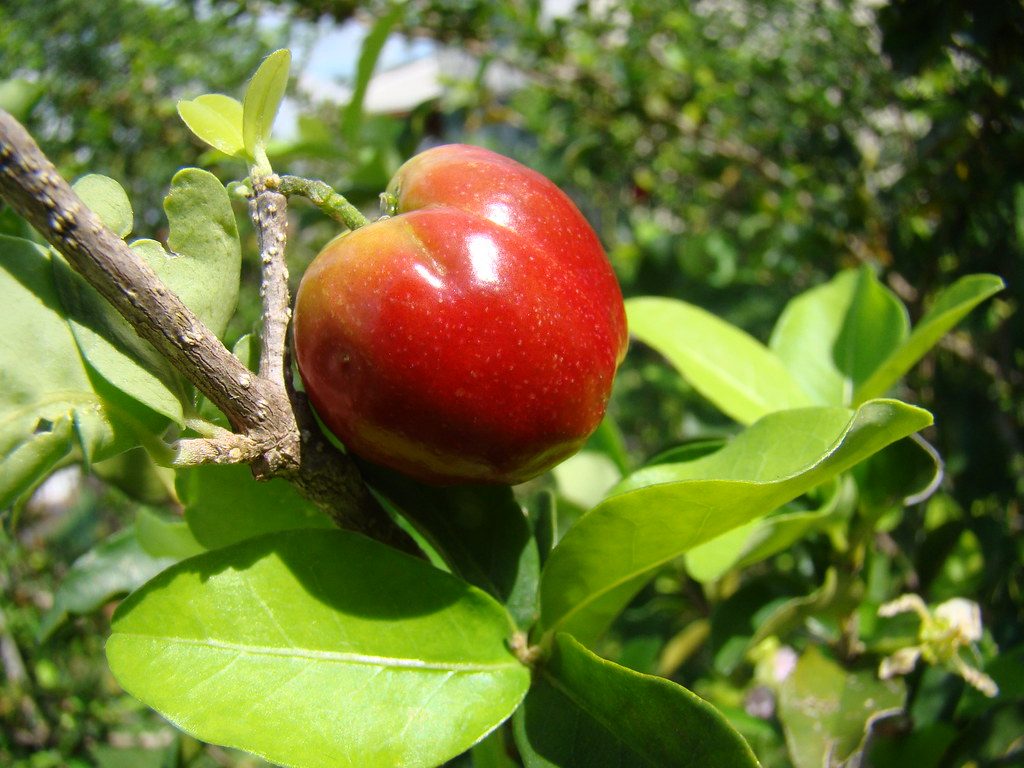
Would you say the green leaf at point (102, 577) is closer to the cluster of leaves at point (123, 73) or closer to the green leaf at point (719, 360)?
the green leaf at point (719, 360)

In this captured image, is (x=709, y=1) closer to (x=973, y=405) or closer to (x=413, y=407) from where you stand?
(x=973, y=405)

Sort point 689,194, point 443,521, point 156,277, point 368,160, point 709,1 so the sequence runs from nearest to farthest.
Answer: point 156,277
point 443,521
point 368,160
point 709,1
point 689,194

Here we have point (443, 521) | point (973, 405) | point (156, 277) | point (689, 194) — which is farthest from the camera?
point (689, 194)

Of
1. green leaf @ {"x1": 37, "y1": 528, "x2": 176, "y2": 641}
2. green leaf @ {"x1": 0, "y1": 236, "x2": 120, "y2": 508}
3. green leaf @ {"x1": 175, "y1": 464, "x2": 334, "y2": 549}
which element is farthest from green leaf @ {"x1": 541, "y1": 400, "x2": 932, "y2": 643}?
green leaf @ {"x1": 37, "y1": 528, "x2": 176, "y2": 641}

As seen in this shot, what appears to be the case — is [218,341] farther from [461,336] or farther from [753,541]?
[753,541]

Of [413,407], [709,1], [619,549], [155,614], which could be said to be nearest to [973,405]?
[619,549]

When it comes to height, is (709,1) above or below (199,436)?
below

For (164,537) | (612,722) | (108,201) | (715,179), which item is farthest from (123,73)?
(612,722)

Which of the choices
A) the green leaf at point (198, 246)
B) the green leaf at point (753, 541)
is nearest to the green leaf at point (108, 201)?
the green leaf at point (198, 246)
